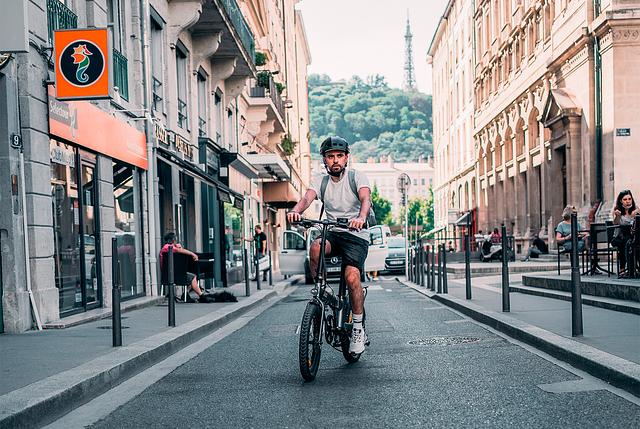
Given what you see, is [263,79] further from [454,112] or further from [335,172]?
[454,112]

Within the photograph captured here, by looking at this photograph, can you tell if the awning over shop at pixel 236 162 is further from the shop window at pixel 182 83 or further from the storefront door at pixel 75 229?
the storefront door at pixel 75 229

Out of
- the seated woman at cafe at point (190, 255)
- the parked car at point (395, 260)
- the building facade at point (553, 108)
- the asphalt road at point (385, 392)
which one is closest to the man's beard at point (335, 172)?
the asphalt road at point (385, 392)

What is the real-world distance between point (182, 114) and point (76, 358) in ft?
44.4

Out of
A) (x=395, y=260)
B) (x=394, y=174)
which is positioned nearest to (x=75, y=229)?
(x=395, y=260)

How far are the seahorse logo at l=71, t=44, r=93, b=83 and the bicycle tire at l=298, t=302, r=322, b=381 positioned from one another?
579 cm

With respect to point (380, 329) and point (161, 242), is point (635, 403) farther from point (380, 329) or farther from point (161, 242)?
point (161, 242)

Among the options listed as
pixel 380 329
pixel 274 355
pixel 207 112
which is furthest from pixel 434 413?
pixel 207 112

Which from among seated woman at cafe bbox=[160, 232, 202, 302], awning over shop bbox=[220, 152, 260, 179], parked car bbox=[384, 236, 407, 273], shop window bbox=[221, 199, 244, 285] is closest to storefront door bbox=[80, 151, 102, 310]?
seated woman at cafe bbox=[160, 232, 202, 302]

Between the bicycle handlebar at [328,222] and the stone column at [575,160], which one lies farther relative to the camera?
the stone column at [575,160]

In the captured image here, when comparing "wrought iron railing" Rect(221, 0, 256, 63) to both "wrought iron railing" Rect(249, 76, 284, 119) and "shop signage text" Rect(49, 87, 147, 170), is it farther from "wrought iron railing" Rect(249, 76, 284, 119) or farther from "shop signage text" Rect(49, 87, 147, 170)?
"shop signage text" Rect(49, 87, 147, 170)

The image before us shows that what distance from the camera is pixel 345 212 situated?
6.82 metres

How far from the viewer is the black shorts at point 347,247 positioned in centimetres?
656

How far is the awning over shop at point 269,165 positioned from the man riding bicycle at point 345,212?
76.2ft

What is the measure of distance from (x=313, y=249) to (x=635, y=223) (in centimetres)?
658
